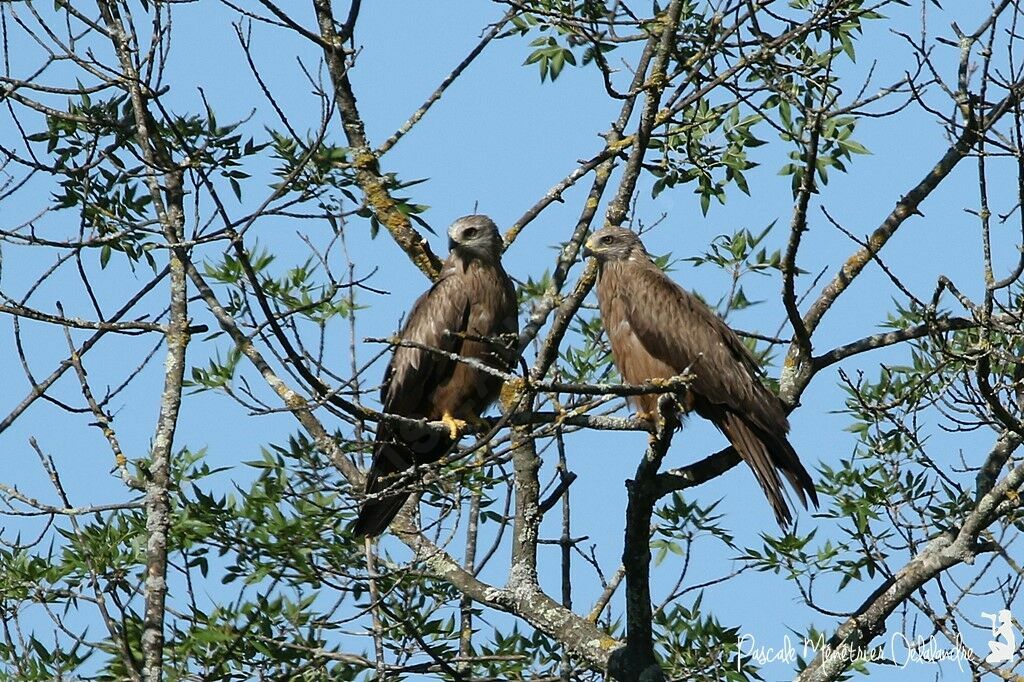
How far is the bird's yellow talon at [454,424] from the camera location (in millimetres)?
6289

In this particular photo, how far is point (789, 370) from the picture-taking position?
580 centimetres

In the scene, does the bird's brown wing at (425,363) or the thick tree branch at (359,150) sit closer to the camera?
the thick tree branch at (359,150)

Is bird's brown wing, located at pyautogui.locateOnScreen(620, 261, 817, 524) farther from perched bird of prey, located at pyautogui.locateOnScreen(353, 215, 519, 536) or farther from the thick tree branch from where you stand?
the thick tree branch

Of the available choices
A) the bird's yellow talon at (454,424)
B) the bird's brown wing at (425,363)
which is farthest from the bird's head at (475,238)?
the bird's yellow talon at (454,424)

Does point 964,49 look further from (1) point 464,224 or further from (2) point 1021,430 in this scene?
(1) point 464,224

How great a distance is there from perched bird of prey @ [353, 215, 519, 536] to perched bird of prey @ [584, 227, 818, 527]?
23.3 inches

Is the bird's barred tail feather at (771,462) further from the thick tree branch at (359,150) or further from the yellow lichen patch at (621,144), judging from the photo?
the thick tree branch at (359,150)

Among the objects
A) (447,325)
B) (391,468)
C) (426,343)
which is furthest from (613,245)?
(391,468)

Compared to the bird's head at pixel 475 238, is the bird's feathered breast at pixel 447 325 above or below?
below

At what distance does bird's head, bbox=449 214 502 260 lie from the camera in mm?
7141

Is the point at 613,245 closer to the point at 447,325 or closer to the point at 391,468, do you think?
the point at 447,325

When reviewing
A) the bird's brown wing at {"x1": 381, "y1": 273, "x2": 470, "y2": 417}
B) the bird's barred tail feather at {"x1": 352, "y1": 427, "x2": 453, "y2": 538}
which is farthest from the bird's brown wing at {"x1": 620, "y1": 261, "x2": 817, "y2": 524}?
the bird's barred tail feather at {"x1": 352, "y1": 427, "x2": 453, "y2": 538}

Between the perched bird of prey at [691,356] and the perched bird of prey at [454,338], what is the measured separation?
1.94ft

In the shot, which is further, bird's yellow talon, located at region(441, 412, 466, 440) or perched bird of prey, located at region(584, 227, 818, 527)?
bird's yellow talon, located at region(441, 412, 466, 440)
